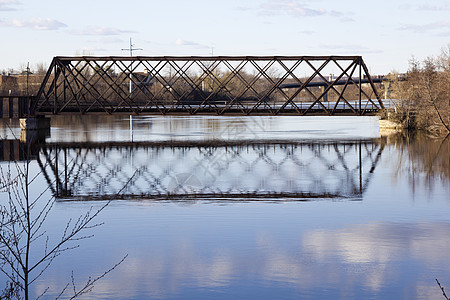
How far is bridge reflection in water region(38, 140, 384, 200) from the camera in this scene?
28.0 meters

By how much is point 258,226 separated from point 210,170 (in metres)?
15.8

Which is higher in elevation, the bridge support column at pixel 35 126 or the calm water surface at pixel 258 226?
the bridge support column at pixel 35 126

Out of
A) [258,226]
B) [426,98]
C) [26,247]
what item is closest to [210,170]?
[258,226]

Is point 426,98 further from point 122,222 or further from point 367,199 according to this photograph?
point 122,222

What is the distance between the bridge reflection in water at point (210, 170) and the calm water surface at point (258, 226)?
104 millimetres

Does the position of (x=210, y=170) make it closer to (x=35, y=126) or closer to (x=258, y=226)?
(x=258, y=226)

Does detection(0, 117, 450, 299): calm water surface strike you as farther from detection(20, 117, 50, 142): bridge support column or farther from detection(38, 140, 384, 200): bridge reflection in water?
detection(20, 117, 50, 142): bridge support column

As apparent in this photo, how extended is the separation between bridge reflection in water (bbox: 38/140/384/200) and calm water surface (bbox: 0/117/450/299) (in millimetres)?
104

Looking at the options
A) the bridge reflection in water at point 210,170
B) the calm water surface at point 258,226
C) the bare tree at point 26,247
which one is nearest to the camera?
the bare tree at point 26,247

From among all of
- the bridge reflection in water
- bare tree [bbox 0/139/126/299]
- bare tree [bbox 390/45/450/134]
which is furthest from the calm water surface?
bare tree [bbox 390/45/450/134]

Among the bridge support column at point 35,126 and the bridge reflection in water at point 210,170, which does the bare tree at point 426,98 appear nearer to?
the bridge reflection in water at point 210,170

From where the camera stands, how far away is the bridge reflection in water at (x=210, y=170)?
91.8 ft

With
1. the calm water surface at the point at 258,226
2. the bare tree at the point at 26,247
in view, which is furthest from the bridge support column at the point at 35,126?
the bare tree at the point at 26,247

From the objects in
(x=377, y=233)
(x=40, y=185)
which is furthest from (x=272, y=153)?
(x=377, y=233)
